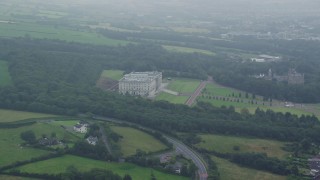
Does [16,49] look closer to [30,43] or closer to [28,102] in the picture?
[30,43]

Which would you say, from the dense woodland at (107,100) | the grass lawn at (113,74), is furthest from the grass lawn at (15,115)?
the grass lawn at (113,74)

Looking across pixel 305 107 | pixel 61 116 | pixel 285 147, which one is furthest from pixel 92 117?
pixel 305 107

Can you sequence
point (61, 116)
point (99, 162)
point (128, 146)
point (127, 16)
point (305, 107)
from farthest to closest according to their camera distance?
point (127, 16) < point (305, 107) < point (61, 116) < point (128, 146) < point (99, 162)

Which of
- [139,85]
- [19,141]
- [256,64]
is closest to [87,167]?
[19,141]

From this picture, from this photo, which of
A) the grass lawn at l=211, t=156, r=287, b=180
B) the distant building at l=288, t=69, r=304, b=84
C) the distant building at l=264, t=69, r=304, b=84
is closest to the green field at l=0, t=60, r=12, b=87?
the grass lawn at l=211, t=156, r=287, b=180

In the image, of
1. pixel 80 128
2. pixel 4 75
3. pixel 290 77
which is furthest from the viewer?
pixel 290 77

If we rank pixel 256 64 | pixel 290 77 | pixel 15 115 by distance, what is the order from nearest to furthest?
1. pixel 15 115
2. pixel 290 77
3. pixel 256 64

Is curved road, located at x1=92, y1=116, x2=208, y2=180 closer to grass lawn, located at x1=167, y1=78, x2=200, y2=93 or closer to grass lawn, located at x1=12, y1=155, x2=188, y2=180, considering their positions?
grass lawn, located at x1=12, y1=155, x2=188, y2=180

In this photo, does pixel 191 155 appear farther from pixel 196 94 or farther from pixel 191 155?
pixel 196 94
